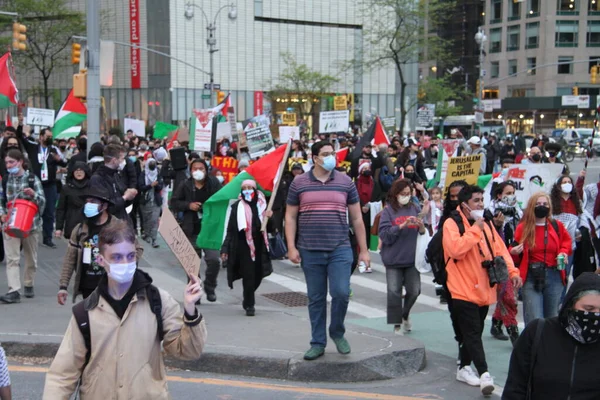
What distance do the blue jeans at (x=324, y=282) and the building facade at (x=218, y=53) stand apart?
173ft

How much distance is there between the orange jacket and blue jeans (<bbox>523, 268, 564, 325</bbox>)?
77cm

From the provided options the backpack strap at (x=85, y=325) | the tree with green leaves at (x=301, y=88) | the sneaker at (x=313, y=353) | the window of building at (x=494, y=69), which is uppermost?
the window of building at (x=494, y=69)

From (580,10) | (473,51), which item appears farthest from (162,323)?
(473,51)

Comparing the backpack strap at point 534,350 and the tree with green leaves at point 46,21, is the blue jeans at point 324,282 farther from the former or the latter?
the tree with green leaves at point 46,21

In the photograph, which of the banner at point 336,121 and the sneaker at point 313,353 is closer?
the sneaker at point 313,353

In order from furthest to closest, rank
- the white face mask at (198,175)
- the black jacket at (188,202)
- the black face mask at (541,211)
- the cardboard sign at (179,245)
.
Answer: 1. the white face mask at (198,175)
2. the black jacket at (188,202)
3. the black face mask at (541,211)
4. the cardboard sign at (179,245)

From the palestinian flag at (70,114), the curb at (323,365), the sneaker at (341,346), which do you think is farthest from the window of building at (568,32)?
the sneaker at (341,346)

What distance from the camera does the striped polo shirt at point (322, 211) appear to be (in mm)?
6820

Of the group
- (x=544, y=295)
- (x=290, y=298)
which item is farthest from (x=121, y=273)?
(x=290, y=298)

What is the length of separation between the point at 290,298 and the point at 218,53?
5432 cm

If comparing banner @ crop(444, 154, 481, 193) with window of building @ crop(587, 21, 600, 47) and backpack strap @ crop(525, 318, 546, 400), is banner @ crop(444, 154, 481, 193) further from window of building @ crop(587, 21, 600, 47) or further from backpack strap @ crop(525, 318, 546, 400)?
window of building @ crop(587, 21, 600, 47)

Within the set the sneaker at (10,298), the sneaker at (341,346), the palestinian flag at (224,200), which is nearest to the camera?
the sneaker at (341,346)

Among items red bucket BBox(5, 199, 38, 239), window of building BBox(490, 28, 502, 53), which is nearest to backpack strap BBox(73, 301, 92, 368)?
red bucket BBox(5, 199, 38, 239)

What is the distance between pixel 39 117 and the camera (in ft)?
75.7
